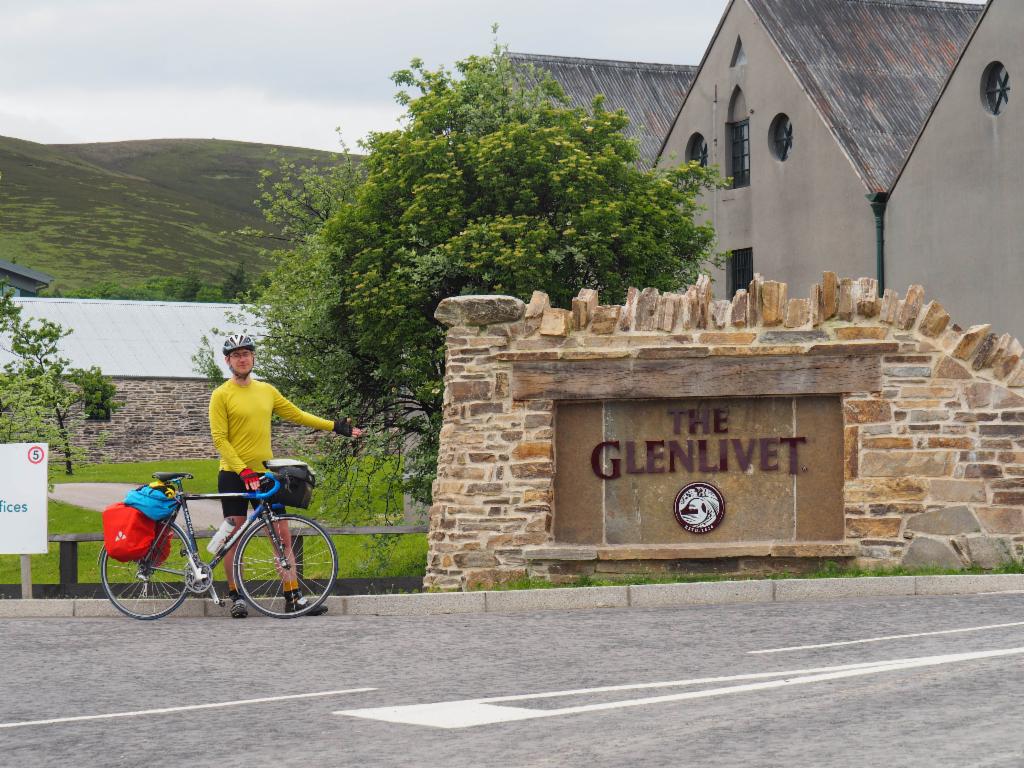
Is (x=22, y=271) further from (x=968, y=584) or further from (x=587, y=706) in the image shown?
(x=587, y=706)

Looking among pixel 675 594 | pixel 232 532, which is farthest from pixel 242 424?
pixel 675 594

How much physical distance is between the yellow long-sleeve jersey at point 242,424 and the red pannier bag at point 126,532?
0.78 metres

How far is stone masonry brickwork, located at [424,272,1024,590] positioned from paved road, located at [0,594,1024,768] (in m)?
2.03

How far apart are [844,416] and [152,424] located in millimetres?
45277

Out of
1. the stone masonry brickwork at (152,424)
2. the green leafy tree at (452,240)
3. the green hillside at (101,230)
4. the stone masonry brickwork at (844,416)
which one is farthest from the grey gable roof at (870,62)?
the green hillside at (101,230)

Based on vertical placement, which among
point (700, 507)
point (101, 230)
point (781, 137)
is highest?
point (101, 230)

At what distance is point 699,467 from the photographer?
14.4 meters

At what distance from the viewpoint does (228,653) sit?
32.6 feet

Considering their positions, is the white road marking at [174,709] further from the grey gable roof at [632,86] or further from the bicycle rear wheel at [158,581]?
the grey gable roof at [632,86]

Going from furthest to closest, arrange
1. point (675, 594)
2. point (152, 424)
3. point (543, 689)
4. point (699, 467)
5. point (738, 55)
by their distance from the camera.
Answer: point (152, 424), point (738, 55), point (699, 467), point (675, 594), point (543, 689)

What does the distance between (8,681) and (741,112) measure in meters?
29.6

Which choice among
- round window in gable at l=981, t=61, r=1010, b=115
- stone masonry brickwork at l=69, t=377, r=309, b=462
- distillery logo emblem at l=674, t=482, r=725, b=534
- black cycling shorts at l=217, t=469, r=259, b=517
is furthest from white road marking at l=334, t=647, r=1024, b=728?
stone masonry brickwork at l=69, t=377, r=309, b=462

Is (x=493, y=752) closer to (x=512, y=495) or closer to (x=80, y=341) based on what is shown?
(x=512, y=495)

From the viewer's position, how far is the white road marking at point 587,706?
706 cm
